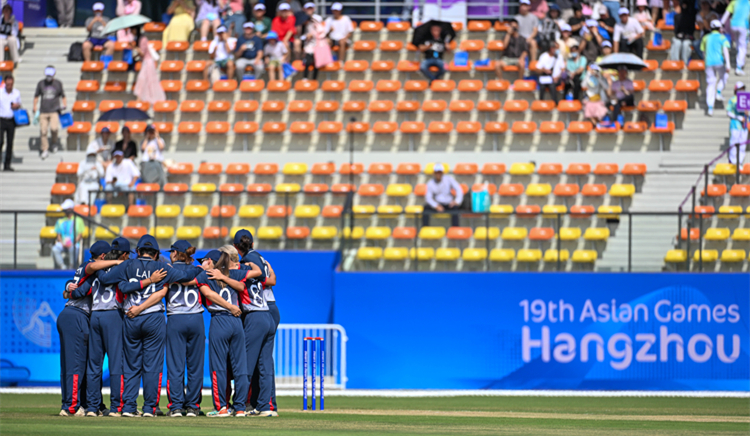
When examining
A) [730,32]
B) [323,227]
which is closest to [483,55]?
[730,32]

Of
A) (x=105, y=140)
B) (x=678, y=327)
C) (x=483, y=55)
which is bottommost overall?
(x=678, y=327)

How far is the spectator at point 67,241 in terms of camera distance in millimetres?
16938

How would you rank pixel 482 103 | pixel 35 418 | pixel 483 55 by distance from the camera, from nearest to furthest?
pixel 35 418 < pixel 482 103 < pixel 483 55

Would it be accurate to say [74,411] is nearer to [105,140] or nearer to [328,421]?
[328,421]

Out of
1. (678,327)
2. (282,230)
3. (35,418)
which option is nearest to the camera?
(35,418)

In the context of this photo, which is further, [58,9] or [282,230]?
[58,9]

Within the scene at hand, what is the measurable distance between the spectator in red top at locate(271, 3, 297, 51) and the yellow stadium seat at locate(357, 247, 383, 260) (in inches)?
332

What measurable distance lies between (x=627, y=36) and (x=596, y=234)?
25.3 ft

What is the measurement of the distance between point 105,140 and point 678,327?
11579 mm

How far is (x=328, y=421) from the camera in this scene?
33.3ft

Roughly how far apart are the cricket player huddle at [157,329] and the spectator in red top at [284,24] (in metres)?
14.2

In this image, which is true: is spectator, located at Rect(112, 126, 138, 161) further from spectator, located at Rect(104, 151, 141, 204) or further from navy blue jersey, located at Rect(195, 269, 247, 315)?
navy blue jersey, located at Rect(195, 269, 247, 315)

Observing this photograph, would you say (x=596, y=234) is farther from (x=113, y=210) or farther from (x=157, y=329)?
(x=157, y=329)

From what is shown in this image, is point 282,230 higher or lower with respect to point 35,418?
higher
